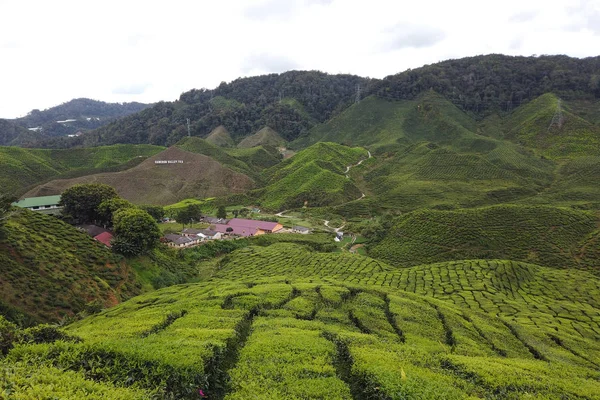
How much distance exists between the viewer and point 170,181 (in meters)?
112

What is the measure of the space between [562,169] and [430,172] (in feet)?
131

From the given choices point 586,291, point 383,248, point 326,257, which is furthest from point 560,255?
point 326,257

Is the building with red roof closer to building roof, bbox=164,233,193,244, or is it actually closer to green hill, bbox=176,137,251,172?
building roof, bbox=164,233,193,244

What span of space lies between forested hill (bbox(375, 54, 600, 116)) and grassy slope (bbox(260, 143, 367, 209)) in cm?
7538

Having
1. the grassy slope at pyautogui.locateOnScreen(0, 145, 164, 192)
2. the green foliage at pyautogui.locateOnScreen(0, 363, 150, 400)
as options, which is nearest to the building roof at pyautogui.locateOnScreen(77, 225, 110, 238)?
the green foliage at pyautogui.locateOnScreen(0, 363, 150, 400)

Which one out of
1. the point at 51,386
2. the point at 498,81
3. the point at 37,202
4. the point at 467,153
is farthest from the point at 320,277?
the point at 498,81

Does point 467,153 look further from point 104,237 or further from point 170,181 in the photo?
point 104,237

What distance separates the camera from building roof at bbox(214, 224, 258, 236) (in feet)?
232

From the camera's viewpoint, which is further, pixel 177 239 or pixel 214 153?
pixel 214 153

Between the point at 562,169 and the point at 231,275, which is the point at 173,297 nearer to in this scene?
the point at 231,275

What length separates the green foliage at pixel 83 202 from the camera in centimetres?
5162

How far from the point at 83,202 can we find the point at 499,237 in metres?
67.7

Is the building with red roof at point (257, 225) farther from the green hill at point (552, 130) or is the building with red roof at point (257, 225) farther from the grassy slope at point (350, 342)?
the green hill at point (552, 130)

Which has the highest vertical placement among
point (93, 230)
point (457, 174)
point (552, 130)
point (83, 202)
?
point (552, 130)
